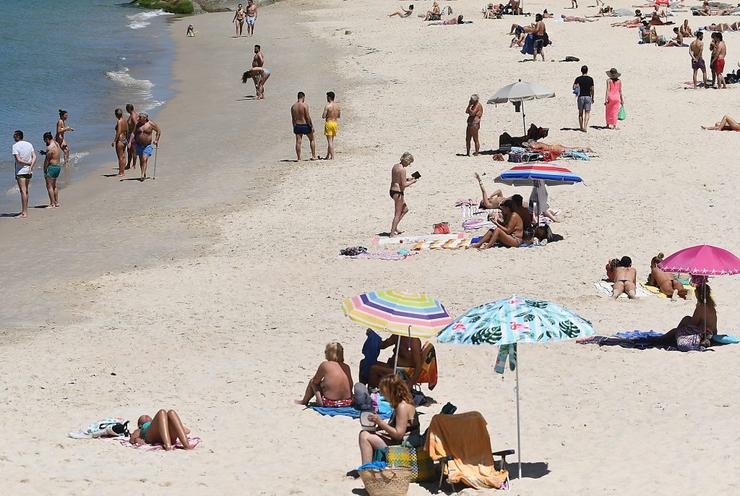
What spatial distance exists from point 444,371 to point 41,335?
460 centimetres

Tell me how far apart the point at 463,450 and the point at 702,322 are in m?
4.04

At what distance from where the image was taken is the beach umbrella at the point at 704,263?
11.6 m

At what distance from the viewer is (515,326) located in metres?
9.13

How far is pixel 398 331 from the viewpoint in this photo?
10.1m

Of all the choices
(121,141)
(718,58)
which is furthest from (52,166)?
(718,58)

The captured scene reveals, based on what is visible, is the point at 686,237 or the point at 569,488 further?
the point at 686,237

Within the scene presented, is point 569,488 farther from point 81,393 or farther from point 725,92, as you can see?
point 725,92

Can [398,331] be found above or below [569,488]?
above

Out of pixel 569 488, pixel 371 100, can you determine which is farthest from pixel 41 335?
pixel 371 100

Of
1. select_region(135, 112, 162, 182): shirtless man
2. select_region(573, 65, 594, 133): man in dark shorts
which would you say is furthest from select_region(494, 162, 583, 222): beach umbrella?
select_region(135, 112, 162, 182): shirtless man

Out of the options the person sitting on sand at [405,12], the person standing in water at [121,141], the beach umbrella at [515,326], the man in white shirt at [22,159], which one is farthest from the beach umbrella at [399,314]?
the person sitting on sand at [405,12]

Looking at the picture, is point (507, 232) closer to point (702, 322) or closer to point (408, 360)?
point (702, 322)

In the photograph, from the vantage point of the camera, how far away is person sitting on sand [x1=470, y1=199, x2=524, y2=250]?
16484 mm

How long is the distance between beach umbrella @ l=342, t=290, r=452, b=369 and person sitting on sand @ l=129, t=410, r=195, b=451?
1654 millimetres
